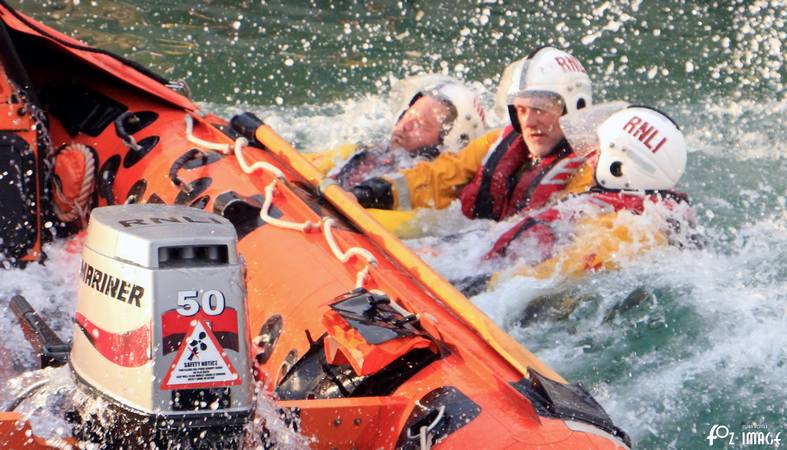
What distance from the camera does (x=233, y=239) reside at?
241 centimetres

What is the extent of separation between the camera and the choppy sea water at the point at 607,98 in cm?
431

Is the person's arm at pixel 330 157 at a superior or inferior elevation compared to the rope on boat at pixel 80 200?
inferior

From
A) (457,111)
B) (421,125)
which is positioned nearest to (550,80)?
(457,111)

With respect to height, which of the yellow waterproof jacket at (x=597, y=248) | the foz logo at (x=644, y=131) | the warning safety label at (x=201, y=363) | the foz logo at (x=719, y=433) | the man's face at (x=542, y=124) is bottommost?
the foz logo at (x=719, y=433)

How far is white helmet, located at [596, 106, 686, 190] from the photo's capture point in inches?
194

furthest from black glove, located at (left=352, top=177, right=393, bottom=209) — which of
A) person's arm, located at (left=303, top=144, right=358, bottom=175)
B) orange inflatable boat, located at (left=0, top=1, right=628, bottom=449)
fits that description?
orange inflatable boat, located at (left=0, top=1, right=628, bottom=449)

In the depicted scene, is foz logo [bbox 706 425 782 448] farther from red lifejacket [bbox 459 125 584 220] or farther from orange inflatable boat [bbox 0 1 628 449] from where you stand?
red lifejacket [bbox 459 125 584 220]

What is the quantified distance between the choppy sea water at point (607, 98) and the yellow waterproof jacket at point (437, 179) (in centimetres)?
15

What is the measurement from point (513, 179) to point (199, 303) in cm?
325

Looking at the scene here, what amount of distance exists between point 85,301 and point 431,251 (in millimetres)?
2846

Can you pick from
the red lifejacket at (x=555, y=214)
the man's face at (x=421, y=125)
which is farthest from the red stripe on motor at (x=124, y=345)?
the man's face at (x=421, y=125)

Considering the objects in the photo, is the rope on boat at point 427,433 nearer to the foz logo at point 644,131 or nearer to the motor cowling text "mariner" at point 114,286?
the motor cowling text "mariner" at point 114,286

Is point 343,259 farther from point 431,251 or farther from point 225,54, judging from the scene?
point 225,54

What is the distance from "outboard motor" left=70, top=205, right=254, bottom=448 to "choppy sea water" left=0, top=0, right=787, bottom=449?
2.54 feet
